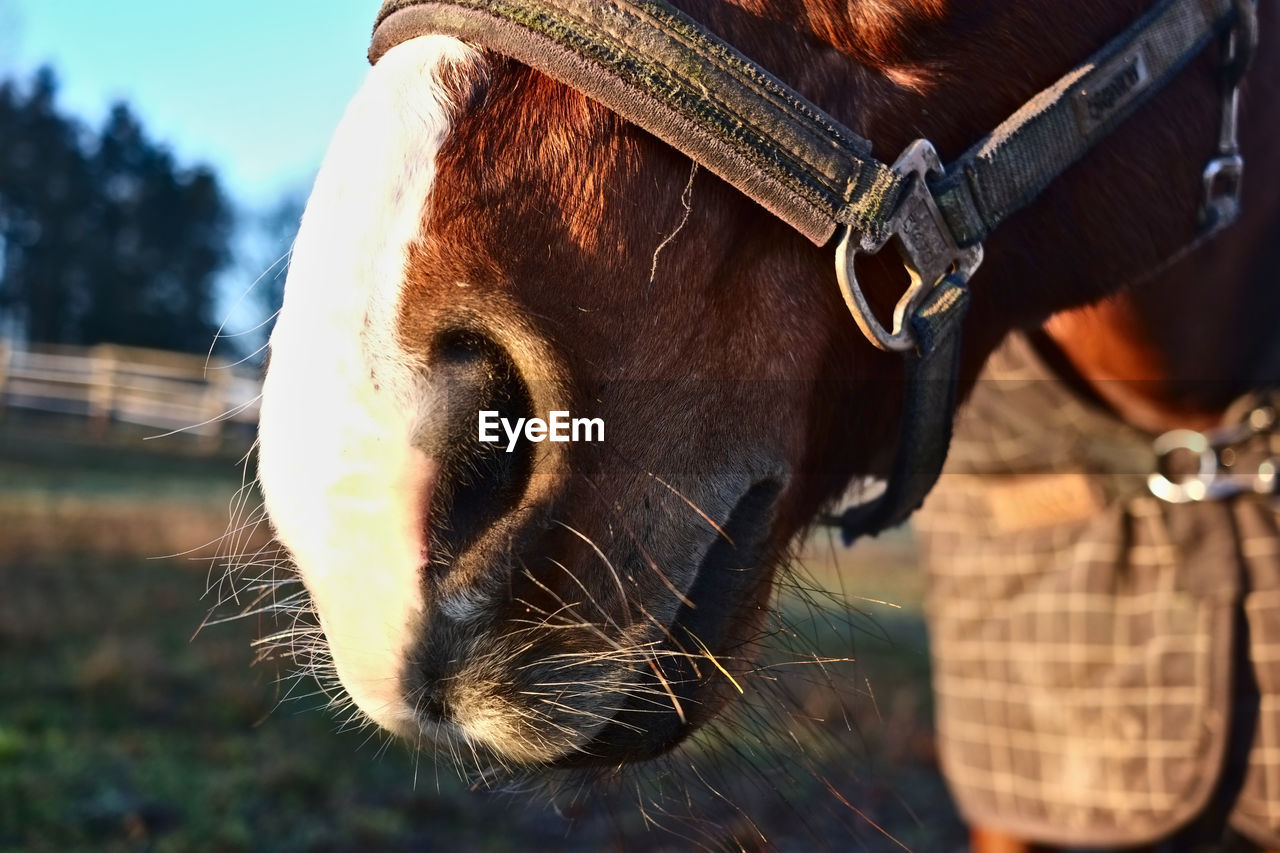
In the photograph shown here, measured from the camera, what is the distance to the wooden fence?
878cm

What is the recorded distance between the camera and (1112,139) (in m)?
1.01

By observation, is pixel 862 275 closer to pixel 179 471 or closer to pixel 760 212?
pixel 760 212

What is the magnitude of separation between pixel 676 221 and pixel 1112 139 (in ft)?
1.82

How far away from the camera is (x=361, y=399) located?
2.29ft

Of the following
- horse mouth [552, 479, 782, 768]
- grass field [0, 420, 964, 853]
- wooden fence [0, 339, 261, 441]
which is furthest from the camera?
wooden fence [0, 339, 261, 441]

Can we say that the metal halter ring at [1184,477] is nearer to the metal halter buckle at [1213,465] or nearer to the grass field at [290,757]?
the metal halter buckle at [1213,465]

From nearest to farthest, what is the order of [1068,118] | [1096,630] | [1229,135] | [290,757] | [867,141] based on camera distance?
1. [867,141]
2. [1068,118]
3. [1229,135]
4. [1096,630]
5. [290,757]

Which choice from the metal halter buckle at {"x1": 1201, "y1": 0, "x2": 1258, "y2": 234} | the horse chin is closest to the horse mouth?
the horse chin

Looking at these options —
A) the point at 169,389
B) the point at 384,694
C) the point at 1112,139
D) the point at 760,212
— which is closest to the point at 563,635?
the point at 384,694

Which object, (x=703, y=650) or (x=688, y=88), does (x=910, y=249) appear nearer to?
(x=688, y=88)

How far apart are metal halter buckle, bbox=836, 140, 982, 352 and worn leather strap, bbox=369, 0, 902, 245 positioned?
4 cm

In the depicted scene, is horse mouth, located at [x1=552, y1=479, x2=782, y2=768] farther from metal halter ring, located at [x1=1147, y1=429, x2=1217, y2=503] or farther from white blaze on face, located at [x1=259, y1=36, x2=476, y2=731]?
metal halter ring, located at [x1=1147, y1=429, x2=1217, y2=503]

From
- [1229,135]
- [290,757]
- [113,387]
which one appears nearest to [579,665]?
[1229,135]

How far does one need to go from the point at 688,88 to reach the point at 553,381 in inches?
10.3
